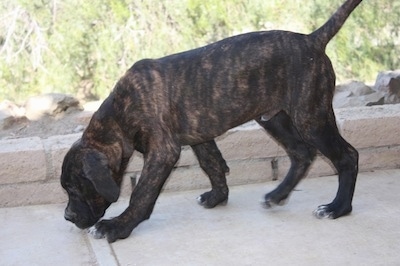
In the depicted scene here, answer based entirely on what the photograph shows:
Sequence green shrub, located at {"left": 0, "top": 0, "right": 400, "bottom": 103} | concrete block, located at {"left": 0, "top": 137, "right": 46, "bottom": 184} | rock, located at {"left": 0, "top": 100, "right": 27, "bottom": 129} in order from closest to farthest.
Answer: concrete block, located at {"left": 0, "top": 137, "right": 46, "bottom": 184} → rock, located at {"left": 0, "top": 100, "right": 27, "bottom": 129} → green shrub, located at {"left": 0, "top": 0, "right": 400, "bottom": 103}

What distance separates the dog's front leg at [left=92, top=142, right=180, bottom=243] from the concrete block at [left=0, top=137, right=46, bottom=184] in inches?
37.7

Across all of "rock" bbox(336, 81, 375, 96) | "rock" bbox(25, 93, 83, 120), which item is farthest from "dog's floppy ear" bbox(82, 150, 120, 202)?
"rock" bbox(336, 81, 375, 96)

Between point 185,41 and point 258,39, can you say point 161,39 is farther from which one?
point 258,39

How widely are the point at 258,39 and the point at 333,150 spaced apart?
2.82 feet

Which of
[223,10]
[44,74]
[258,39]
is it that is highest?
[258,39]

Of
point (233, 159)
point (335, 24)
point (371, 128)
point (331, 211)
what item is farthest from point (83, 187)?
point (371, 128)

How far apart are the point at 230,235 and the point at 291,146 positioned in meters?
0.96

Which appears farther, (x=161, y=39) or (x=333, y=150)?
(x=161, y=39)

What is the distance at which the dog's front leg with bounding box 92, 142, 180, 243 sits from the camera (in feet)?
17.5

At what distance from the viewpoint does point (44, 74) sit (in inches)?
349

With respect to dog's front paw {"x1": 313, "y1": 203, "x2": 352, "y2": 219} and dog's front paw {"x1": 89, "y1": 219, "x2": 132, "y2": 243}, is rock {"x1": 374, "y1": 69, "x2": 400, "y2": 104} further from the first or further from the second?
dog's front paw {"x1": 89, "y1": 219, "x2": 132, "y2": 243}

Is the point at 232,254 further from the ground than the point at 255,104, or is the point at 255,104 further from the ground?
the point at 255,104

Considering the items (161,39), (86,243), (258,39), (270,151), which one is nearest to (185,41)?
(161,39)

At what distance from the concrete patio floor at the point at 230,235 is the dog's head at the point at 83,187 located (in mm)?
144
